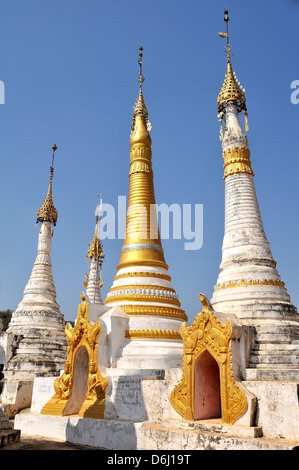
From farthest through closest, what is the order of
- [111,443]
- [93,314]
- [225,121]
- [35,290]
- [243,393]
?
[35,290] → [225,121] → [93,314] → [111,443] → [243,393]

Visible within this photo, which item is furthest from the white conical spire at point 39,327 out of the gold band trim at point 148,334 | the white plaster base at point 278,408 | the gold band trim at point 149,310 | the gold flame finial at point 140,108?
the white plaster base at point 278,408

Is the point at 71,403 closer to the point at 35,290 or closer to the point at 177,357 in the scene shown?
the point at 177,357

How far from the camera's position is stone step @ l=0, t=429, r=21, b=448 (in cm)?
868

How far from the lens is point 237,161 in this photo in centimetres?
1535

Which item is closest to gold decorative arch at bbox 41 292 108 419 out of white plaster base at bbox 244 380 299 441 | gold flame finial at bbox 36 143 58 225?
white plaster base at bbox 244 380 299 441

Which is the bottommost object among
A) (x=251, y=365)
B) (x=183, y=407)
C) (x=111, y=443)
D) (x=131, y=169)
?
(x=111, y=443)

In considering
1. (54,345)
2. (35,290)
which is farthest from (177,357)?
(35,290)

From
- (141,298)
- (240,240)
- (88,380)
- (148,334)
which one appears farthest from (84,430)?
(240,240)

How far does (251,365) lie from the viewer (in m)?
11.0

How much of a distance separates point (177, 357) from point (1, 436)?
6.95 m

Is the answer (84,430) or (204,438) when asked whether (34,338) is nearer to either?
(84,430)

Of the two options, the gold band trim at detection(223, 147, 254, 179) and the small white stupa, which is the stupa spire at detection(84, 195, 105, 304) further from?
the gold band trim at detection(223, 147, 254, 179)

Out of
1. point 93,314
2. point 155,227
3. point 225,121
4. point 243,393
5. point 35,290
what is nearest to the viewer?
point 243,393

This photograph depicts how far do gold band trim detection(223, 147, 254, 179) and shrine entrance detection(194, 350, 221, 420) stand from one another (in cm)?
745
